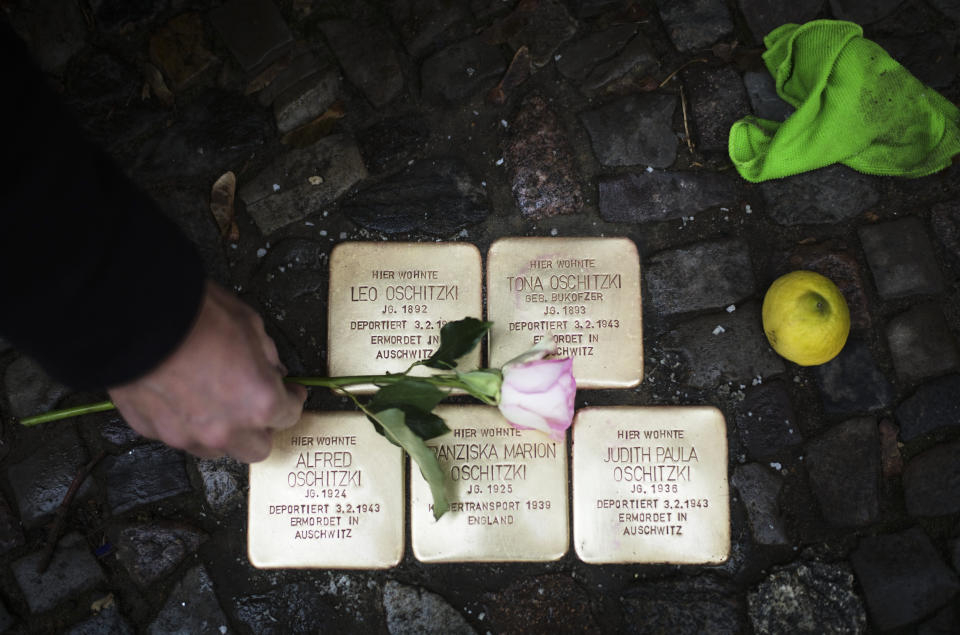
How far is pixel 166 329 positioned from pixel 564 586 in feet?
4.51

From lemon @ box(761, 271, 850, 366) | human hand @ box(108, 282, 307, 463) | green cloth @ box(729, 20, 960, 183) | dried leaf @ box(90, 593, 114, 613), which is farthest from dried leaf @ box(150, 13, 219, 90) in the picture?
lemon @ box(761, 271, 850, 366)

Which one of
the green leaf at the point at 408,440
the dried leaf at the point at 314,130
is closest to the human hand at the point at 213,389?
the green leaf at the point at 408,440

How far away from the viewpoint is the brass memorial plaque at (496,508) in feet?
5.94

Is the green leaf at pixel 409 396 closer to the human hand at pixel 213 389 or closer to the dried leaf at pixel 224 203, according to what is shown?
the human hand at pixel 213 389

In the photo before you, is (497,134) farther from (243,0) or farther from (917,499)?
(917,499)

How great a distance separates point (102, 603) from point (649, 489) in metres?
1.66

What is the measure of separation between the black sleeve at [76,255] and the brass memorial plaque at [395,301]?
0.82 metres

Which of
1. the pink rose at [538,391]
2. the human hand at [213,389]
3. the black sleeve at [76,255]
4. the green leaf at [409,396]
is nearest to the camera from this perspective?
the black sleeve at [76,255]

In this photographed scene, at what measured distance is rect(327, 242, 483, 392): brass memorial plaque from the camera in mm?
1823

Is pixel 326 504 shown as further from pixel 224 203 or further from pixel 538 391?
pixel 224 203

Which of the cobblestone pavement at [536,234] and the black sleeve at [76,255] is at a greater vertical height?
the black sleeve at [76,255]

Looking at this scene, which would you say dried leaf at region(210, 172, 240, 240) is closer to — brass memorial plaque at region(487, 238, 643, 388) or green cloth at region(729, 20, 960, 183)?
brass memorial plaque at region(487, 238, 643, 388)

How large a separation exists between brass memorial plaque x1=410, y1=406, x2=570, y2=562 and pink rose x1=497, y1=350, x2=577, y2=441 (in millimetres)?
496

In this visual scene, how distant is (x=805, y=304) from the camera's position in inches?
65.9
